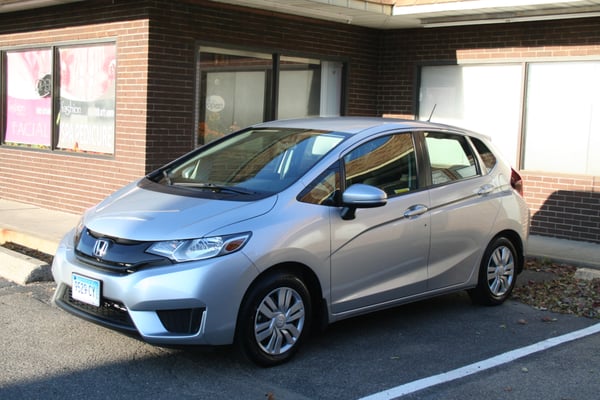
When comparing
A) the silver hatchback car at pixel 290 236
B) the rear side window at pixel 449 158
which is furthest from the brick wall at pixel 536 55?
the rear side window at pixel 449 158

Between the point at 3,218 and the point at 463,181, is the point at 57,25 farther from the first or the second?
the point at 463,181

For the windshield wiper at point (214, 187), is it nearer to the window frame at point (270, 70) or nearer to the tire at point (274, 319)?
the tire at point (274, 319)

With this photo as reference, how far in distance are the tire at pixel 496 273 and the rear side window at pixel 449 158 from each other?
718 mm

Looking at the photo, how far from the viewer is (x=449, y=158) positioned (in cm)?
656

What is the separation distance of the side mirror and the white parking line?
126cm

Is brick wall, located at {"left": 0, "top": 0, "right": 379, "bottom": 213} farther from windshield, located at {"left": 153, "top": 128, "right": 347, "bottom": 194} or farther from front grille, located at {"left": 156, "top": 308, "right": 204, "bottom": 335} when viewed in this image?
front grille, located at {"left": 156, "top": 308, "right": 204, "bottom": 335}

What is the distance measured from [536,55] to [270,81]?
383cm

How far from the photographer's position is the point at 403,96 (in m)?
12.3

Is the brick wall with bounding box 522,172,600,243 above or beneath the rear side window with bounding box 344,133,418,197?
beneath

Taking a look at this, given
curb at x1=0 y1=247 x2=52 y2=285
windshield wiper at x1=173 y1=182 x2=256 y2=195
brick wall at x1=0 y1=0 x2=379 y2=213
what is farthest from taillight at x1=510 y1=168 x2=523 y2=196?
brick wall at x1=0 y1=0 x2=379 y2=213

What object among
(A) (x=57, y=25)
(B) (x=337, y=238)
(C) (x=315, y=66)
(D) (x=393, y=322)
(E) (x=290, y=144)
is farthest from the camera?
(C) (x=315, y=66)

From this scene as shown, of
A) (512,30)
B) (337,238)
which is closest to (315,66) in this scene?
(512,30)

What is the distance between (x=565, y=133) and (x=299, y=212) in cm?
646

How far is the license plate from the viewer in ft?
16.2
